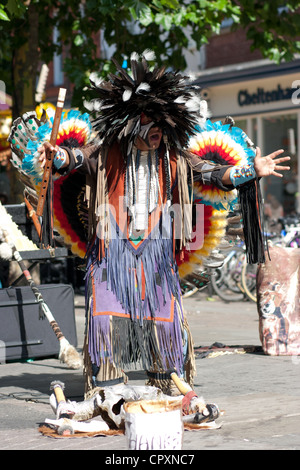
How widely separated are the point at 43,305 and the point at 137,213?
1.91m

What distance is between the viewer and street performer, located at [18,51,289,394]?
4.97 metres

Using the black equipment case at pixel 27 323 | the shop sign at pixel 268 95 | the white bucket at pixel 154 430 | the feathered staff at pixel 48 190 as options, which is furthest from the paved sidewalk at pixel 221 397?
the shop sign at pixel 268 95

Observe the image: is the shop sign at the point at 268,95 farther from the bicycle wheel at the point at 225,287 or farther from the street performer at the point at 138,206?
the street performer at the point at 138,206

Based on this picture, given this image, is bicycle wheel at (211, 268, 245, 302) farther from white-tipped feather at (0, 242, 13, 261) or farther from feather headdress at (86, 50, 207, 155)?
feather headdress at (86, 50, 207, 155)

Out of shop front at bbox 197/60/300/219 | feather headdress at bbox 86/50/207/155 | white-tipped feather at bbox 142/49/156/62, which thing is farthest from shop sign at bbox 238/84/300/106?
feather headdress at bbox 86/50/207/155

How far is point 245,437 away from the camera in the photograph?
4523mm

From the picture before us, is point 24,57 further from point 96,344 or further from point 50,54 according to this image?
point 96,344

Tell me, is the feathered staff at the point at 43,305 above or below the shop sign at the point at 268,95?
below

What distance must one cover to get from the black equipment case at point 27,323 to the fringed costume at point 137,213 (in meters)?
2.23

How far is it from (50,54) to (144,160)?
27.6 ft

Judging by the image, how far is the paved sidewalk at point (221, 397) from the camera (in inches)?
175

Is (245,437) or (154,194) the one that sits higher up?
(154,194)
